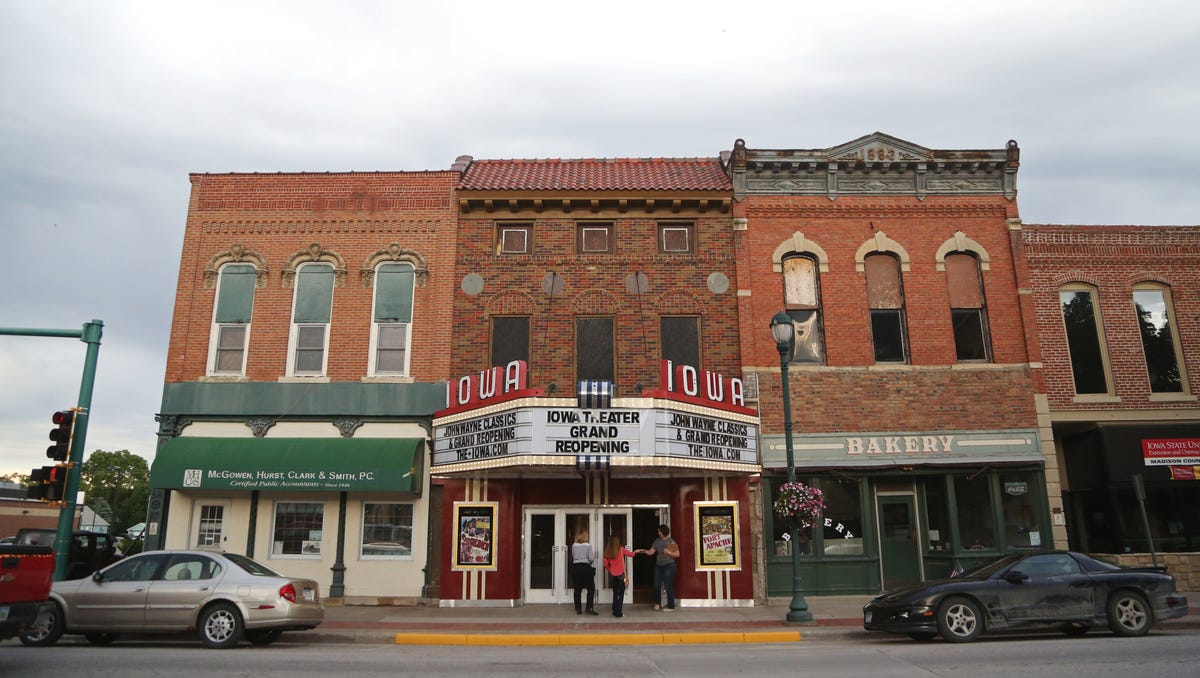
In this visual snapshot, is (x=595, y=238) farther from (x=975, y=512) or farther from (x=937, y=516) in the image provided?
(x=975, y=512)

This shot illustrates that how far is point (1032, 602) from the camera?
11914 mm

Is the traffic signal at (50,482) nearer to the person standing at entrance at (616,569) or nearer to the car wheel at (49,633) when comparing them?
the car wheel at (49,633)

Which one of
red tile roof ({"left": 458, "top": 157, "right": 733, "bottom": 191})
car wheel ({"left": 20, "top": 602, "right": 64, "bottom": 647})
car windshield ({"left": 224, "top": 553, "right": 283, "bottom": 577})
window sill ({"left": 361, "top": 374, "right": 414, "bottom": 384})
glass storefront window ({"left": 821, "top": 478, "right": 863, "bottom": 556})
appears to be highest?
red tile roof ({"left": 458, "top": 157, "right": 733, "bottom": 191})

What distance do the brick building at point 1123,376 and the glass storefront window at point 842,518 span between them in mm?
5472

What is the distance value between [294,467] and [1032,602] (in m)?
14.5

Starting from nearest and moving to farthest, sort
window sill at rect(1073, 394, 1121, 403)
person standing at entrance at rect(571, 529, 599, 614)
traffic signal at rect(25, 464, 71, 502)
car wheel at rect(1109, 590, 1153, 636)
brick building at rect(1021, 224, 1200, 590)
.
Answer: car wheel at rect(1109, 590, 1153, 636) → traffic signal at rect(25, 464, 71, 502) → person standing at entrance at rect(571, 529, 599, 614) → brick building at rect(1021, 224, 1200, 590) → window sill at rect(1073, 394, 1121, 403)

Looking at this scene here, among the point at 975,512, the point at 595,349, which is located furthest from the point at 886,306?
the point at 595,349

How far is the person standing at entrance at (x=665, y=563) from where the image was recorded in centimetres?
1623

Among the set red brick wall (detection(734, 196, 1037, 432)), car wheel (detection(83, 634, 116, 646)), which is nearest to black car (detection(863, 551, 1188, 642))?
red brick wall (detection(734, 196, 1037, 432))

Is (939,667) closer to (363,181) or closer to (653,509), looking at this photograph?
(653,509)

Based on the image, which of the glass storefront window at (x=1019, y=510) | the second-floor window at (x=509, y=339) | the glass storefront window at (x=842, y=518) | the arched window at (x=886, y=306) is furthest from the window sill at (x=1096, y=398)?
the second-floor window at (x=509, y=339)

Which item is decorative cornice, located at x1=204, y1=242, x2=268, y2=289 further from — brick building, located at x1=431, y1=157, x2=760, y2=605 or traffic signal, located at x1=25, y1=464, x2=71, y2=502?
traffic signal, located at x1=25, y1=464, x2=71, y2=502

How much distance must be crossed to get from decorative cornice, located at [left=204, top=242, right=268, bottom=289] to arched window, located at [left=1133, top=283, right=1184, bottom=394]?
22.1 m

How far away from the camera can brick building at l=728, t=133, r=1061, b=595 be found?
17.9 metres
